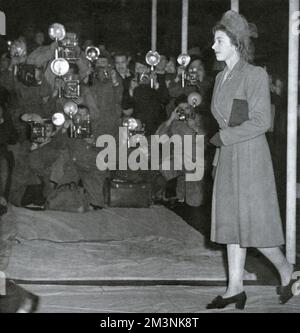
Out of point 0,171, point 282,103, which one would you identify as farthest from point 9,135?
point 282,103

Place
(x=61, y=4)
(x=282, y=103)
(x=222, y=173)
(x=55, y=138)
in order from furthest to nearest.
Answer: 1. (x=61, y=4)
2. (x=55, y=138)
3. (x=282, y=103)
4. (x=222, y=173)

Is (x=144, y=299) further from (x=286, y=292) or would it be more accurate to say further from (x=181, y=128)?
(x=181, y=128)

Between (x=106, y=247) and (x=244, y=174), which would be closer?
(x=244, y=174)

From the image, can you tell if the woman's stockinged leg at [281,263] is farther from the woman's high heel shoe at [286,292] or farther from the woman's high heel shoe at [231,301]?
the woman's high heel shoe at [231,301]

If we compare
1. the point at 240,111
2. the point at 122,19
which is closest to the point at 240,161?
the point at 240,111

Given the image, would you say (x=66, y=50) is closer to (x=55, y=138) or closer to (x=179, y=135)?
(x=55, y=138)

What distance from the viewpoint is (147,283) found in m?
5.32

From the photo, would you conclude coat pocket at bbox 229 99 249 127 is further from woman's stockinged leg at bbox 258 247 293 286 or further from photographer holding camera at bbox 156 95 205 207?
photographer holding camera at bbox 156 95 205 207

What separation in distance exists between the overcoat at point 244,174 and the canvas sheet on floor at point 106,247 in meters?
1.19

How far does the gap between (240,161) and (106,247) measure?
2.65 meters

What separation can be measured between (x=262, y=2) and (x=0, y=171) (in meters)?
5.49

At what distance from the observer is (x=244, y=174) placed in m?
4.41

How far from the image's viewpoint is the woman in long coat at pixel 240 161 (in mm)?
4324
